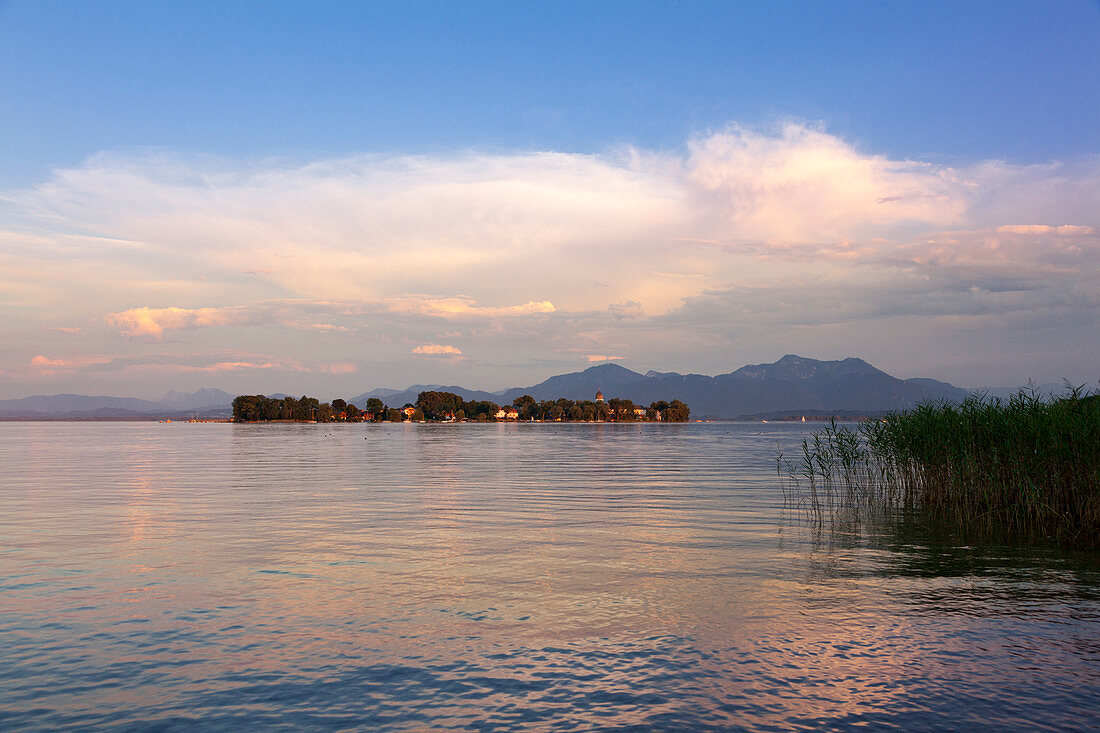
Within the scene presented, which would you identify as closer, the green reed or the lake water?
the lake water

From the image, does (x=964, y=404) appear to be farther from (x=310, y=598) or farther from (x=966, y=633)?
(x=310, y=598)

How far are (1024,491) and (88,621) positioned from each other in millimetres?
29025

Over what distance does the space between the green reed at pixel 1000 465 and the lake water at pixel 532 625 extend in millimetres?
3188

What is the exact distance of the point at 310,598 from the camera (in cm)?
1711

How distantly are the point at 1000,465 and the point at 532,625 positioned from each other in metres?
22.0

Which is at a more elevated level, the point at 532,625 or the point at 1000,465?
the point at 1000,465

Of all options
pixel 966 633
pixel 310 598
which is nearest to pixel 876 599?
pixel 966 633

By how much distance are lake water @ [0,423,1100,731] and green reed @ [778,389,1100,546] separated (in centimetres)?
319

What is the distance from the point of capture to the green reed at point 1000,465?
81.3 ft

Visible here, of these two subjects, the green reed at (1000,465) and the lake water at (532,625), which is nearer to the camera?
the lake water at (532,625)

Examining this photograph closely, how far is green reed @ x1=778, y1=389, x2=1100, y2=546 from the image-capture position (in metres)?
24.8

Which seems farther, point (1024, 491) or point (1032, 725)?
point (1024, 491)

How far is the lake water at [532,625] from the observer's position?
35.4 feet

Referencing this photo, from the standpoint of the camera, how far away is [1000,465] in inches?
1101
